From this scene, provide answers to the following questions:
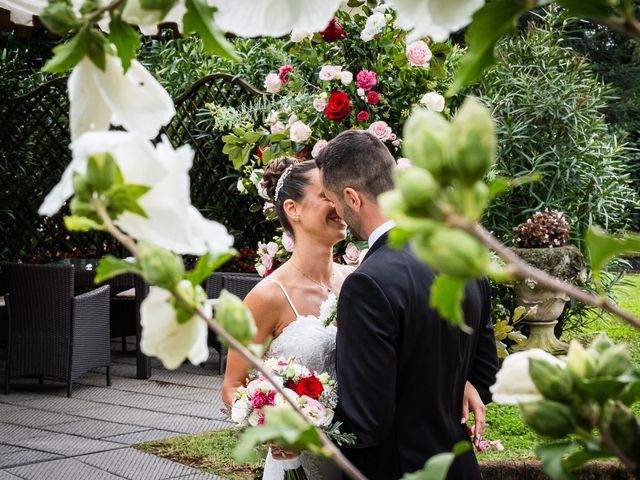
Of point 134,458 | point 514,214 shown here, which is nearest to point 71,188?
point 134,458

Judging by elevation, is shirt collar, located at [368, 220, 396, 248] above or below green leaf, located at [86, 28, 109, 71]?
below

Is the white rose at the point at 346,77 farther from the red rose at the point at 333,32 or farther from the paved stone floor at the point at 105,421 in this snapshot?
the paved stone floor at the point at 105,421

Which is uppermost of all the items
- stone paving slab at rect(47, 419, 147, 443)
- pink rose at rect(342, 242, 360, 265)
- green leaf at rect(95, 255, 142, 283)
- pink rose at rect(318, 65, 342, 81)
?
pink rose at rect(318, 65, 342, 81)

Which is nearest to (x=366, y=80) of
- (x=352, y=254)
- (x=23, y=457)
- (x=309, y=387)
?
(x=352, y=254)

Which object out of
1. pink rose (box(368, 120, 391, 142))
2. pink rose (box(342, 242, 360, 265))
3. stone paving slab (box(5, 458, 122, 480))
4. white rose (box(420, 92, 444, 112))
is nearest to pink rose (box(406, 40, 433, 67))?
white rose (box(420, 92, 444, 112))

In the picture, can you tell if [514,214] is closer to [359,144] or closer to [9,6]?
[9,6]

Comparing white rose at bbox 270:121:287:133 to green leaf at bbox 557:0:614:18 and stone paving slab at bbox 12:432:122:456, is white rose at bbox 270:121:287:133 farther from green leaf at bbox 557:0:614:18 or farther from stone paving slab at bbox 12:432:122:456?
green leaf at bbox 557:0:614:18

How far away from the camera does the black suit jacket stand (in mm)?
2029

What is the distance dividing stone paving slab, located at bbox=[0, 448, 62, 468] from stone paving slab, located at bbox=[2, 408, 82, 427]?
64 centimetres

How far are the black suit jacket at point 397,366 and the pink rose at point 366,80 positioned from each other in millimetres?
1563

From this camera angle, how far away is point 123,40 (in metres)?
0.50

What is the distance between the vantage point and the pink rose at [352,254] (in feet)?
11.7

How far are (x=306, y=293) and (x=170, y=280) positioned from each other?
96.6 inches

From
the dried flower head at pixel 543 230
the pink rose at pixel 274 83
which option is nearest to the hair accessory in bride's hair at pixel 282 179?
the pink rose at pixel 274 83
